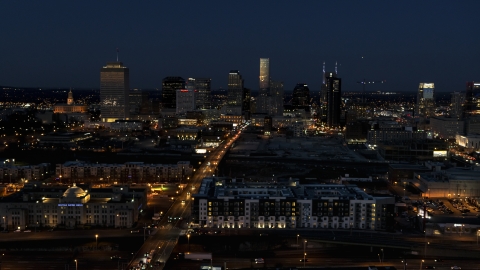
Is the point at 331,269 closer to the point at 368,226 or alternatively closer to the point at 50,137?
the point at 368,226

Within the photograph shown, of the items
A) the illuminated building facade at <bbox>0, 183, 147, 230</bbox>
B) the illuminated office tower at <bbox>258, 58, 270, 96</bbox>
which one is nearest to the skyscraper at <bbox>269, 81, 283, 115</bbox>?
the illuminated office tower at <bbox>258, 58, 270, 96</bbox>

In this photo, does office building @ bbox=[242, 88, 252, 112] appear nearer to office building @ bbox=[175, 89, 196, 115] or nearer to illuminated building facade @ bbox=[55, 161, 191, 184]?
office building @ bbox=[175, 89, 196, 115]

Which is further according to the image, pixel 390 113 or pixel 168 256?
pixel 390 113

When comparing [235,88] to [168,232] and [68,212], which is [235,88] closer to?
[68,212]

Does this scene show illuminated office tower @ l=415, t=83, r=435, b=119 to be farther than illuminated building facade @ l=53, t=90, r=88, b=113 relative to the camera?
Yes

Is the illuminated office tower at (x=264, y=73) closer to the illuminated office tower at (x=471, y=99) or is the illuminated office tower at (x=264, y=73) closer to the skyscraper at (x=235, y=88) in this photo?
the skyscraper at (x=235, y=88)

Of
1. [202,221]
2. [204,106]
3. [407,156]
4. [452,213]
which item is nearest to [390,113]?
[204,106]
